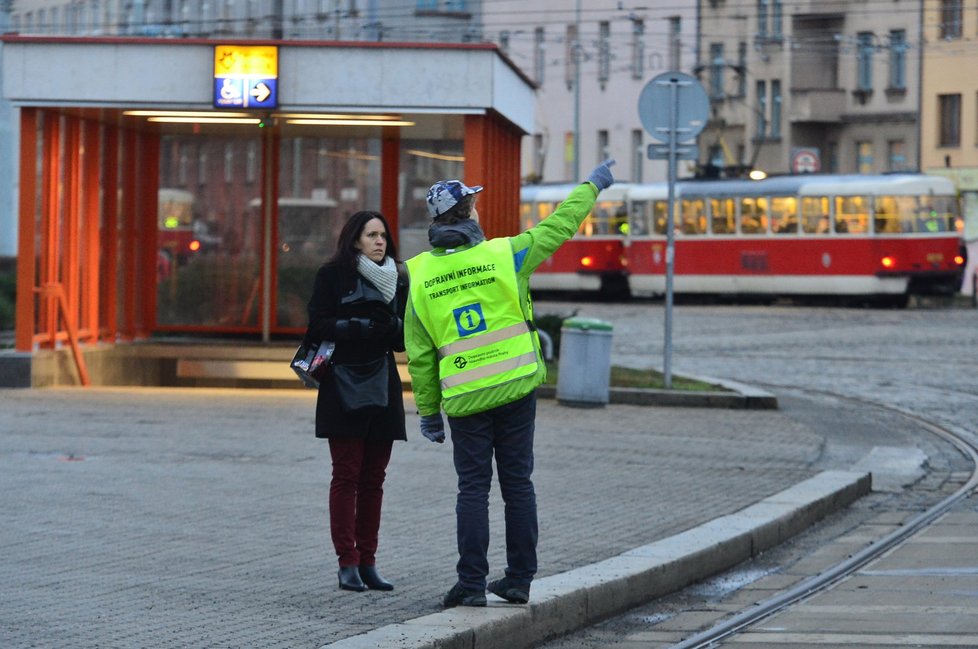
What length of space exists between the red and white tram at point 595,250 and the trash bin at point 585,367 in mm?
34257

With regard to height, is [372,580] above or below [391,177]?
below

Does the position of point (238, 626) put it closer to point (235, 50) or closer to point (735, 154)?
point (235, 50)

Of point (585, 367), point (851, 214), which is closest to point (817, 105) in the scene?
point (851, 214)

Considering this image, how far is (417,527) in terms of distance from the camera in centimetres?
1033

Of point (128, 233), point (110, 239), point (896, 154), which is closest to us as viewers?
point (110, 239)

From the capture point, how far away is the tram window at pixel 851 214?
45.8 metres

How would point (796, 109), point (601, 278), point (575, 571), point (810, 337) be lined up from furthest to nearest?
1. point (796, 109)
2. point (601, 278)
3. point (810, 337)
4. point (575, 571)

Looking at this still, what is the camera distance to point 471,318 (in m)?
7.83

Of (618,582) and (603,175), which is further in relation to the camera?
(618,582)

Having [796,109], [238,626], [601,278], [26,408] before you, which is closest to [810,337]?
[26,408]

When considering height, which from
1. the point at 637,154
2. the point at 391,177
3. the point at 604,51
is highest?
the point at 604,51

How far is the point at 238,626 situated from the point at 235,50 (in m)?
12.0

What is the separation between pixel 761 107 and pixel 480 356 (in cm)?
6015

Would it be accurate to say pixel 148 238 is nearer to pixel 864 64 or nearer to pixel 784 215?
pixel 784 215
